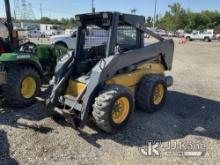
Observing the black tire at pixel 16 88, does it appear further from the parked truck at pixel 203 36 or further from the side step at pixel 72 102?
the parked truck at pixel 203 36

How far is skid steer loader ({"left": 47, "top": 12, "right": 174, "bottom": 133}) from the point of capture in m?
4.98

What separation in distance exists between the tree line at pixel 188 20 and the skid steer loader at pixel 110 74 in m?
60.6

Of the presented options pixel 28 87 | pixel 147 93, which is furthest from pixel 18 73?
pixel 147 93

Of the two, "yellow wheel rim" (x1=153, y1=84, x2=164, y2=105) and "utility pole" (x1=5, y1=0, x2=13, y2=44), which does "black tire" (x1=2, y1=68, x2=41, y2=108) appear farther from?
"yellow wheel rim" (x1=153, y1=84, x2=164, y2=105)

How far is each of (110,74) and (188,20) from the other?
6850cm

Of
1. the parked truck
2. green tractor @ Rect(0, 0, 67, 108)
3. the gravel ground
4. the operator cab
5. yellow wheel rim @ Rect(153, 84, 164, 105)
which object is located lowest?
the parked truck

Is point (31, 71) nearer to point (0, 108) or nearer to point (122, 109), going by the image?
point (0, 108)

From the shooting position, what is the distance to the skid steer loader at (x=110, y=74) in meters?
4.98

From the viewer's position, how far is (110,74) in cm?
522

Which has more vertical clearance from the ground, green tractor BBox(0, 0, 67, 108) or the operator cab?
the operator cab

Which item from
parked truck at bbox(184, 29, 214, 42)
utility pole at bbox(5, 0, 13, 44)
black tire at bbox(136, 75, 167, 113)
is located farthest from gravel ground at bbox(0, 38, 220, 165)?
parked truck at bbox(184, 29, 214, 42)

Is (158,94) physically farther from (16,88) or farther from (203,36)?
(203,36)

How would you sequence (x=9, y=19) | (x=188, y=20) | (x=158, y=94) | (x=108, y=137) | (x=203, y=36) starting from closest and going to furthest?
(x=108, y=137)
(x=158, y=94)
(x=9, y=19)
(x=203, y=36)
(x=188, y=20)

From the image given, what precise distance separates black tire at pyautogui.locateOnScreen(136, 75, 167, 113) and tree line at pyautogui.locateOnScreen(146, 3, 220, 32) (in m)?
60.7
